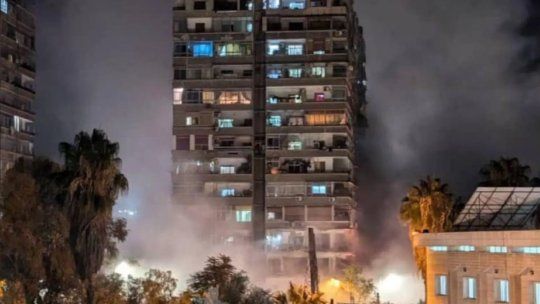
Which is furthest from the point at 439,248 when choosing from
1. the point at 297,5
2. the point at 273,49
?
the point at 297,5

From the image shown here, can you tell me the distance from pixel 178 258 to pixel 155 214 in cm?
677

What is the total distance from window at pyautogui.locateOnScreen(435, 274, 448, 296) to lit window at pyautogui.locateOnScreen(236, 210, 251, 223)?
133ft

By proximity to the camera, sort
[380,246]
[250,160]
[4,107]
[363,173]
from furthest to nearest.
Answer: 1. [363,173]
2. [380,246]
3. [250,160]
4. [4,107]

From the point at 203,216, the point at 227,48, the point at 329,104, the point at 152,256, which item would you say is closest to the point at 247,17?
the point at 227,48

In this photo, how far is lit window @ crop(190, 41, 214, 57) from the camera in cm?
8688

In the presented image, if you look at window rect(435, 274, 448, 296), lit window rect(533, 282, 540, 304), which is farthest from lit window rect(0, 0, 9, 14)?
lit window rect(533, 282, 540, 304)

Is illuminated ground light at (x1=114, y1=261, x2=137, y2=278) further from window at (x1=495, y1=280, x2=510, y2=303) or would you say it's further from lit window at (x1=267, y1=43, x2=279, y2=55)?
window at (x1=495, y1=280, x2=510, y2=303)

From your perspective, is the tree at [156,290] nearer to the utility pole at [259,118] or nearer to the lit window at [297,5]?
the utility pole at [259,118]

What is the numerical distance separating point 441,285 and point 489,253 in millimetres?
5227

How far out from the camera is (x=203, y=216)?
8425cm

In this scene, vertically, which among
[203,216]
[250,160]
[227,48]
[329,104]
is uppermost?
[227,48]

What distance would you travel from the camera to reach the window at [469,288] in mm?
42450

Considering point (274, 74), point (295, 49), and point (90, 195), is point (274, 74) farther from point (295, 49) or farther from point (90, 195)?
point (90, 195)

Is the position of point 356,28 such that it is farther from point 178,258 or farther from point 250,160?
point 178,258
